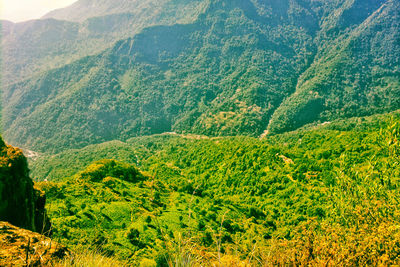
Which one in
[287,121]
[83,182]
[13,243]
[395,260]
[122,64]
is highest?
[122,64]

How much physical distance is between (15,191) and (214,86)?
16755 centimetres

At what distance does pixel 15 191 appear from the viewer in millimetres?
8297

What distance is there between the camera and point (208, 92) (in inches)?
6594

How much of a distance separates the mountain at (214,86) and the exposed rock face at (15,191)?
110547 millimetres

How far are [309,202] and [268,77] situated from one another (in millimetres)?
145517

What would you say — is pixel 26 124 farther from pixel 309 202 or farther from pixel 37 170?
pixel 309 202

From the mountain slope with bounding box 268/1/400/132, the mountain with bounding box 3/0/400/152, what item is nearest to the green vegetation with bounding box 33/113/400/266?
the mountain with bounding box 3/0/400/152

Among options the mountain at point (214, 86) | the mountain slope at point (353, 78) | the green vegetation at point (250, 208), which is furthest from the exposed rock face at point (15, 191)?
the mountain slope at point (353, 78)

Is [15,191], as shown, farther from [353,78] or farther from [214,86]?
[353,78]

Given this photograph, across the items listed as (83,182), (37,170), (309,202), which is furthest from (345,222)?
(37,170)

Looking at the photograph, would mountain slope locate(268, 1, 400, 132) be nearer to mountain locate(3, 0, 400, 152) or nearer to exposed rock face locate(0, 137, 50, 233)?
mountain locate(3, 0, 400, 152)

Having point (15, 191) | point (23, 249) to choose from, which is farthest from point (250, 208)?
point (23, 249)

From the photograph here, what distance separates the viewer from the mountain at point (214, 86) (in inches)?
5256

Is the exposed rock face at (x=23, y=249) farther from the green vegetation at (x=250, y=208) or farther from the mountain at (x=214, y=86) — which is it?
the mountain at (x=214, y=86)
